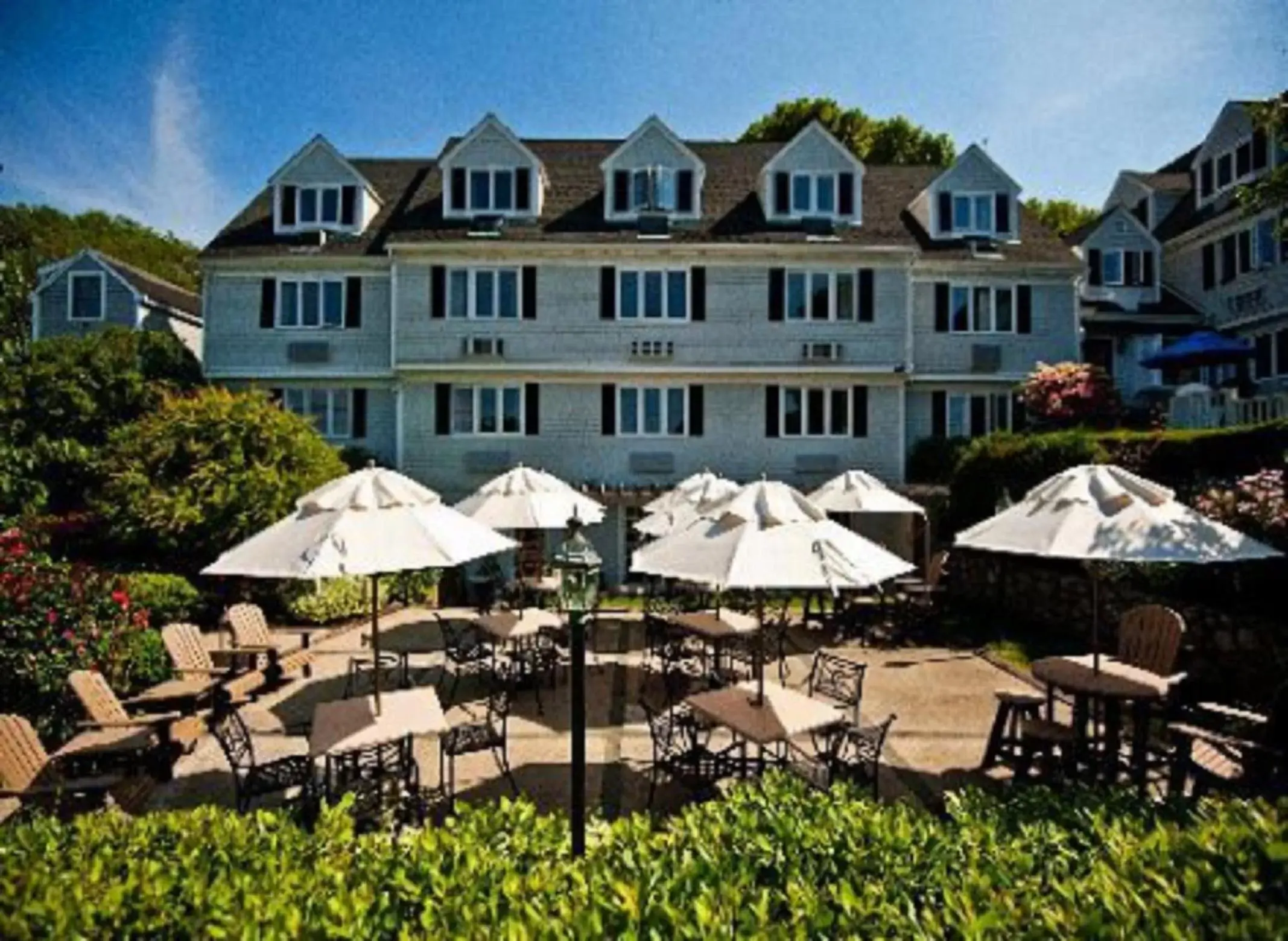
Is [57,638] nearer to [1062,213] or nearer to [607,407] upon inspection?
[607,407]

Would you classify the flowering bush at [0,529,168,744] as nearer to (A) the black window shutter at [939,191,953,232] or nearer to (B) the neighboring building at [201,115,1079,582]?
(B) the neighboring building at [201,115,1079,582]

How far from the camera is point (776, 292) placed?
2467 centimetres

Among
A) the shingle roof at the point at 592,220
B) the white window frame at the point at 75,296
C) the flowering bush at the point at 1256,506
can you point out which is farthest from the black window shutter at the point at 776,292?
the white window frame at the point at 75,296

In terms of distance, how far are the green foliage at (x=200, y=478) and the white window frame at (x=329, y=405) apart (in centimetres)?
670

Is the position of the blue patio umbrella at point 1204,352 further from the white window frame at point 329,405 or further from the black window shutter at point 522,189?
the white window frame at point 329,405

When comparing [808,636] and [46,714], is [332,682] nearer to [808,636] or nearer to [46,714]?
[46,714]

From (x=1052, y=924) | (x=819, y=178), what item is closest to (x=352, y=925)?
(x=1052, y=924)

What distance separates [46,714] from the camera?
9492 millimetres

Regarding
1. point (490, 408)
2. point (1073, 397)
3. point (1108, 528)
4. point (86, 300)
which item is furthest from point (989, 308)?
point (86, 300)

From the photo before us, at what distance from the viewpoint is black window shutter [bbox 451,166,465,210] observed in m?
25.3

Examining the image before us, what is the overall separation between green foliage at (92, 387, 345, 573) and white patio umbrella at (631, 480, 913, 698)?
498 inches

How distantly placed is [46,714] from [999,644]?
16.0m

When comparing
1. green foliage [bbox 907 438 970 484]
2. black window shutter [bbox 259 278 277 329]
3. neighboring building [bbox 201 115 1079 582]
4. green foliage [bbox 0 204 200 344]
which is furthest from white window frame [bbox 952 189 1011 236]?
green foliage [bbox 0 204 200 344]

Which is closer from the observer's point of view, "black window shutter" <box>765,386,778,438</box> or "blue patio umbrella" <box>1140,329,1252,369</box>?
"blue patio umbrella" <box>1140,329,1252,369</box>
